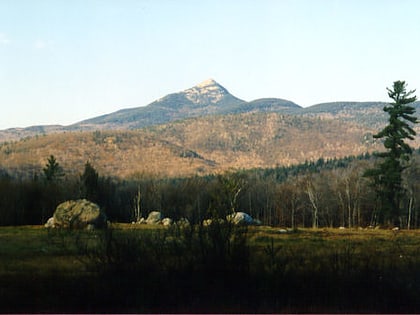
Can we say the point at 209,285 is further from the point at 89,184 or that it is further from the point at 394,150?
the point at 89,184

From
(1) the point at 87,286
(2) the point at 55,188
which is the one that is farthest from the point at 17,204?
A: (1) the point at 87,286

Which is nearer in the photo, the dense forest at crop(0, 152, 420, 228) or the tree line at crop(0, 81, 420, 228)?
the tree line at crop(0, 81, 420, 228)

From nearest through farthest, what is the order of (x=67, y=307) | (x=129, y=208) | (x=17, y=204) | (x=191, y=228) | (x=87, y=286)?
(x=67, y=307) → (x=87, y=286) → (x=191, y=228) → (x=17, y=204) → (x=129, y=208)

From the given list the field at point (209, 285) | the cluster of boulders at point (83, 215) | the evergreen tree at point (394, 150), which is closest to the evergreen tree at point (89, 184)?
the cluster of boulders at point (83, 215)

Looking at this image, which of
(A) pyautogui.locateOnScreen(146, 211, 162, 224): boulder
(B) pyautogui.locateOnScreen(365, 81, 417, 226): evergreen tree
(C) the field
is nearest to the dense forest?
(A) pyautogui.locateOnScreen(146, 211, 162, 224): boulder

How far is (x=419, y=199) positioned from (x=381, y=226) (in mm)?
26281

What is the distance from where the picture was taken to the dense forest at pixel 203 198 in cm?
6094

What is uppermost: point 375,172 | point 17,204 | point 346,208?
point 375,172

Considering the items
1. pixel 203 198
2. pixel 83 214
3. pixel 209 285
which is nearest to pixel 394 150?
pixel 83 214

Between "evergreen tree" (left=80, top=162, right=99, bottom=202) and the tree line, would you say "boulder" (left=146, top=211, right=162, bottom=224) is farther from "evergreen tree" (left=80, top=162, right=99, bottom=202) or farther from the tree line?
"evergreen tree" (left=80, top=162, right=99, bottom=202)

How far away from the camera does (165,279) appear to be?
11117 mm

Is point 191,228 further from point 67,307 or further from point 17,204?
point 17,204

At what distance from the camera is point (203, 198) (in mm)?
83500

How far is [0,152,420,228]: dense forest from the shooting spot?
60.9 meters
